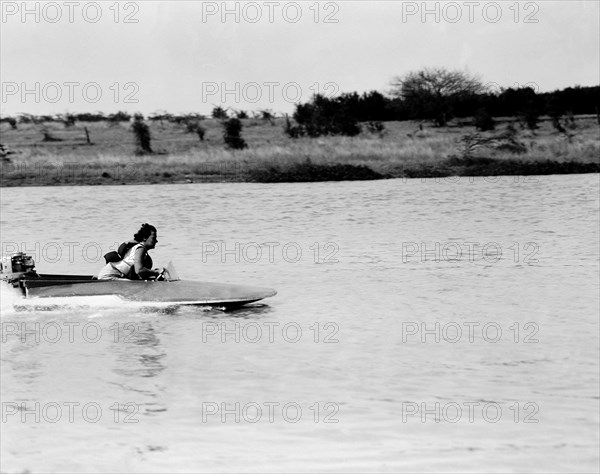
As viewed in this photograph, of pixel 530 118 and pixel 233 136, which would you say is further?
pixel 530 118

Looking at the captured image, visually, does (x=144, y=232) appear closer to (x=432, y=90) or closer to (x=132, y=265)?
(x=132, y=265)

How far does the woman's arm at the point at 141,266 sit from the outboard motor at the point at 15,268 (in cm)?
144

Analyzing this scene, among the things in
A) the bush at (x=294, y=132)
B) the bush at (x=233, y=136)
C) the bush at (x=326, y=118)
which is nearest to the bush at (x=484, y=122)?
the bush at (x=326, y=118)

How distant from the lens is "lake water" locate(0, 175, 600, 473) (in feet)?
31.6

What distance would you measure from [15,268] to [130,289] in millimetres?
1577

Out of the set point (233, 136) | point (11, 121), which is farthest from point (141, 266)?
point (11, 121)

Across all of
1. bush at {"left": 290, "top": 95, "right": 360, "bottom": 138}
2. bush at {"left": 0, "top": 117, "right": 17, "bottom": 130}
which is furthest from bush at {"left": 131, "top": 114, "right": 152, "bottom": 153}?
bush at {"left": 0, "top": 117, "right": 17, "bottom": 130}

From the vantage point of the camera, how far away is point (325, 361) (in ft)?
42.9

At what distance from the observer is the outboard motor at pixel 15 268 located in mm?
15930

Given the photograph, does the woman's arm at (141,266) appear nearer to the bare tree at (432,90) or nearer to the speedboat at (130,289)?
the speedboat at (130,289)

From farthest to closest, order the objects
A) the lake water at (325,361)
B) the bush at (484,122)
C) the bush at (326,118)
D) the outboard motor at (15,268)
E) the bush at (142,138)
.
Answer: the bush at (326,118) → the bush at (484,122) → the bush at (142,138) → the outboard motor at (15,268) → the lake water at (325,361)

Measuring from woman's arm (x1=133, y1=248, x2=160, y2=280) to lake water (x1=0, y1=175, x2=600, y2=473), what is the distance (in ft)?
1.44

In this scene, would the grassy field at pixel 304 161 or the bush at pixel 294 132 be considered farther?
the bush at pixel 294 132

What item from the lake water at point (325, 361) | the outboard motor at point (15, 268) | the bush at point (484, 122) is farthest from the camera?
the bush at point (484, 122)
